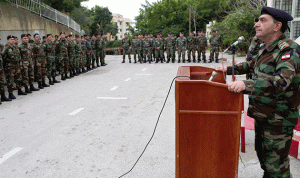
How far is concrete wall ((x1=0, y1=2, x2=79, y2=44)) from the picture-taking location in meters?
12.1

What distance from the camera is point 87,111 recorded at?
5859mm

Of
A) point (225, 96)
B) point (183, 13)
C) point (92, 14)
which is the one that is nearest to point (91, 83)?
point (225, 96)

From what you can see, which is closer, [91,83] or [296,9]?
[296,9]

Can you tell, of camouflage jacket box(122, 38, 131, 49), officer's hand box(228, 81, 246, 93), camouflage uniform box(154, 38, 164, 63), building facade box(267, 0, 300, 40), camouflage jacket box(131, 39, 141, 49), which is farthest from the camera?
camouflage jacket box(122, 38, 131, 49)

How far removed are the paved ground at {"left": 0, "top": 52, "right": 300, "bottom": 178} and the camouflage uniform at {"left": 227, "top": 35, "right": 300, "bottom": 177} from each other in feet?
2.78

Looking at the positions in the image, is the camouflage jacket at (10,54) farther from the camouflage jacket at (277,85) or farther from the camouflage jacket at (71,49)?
the camouflage jacket at (277,85)

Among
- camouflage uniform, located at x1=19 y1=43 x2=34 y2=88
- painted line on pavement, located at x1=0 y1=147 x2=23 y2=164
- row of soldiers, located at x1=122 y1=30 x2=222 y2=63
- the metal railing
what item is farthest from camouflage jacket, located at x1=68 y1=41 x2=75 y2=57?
painted line on pavement, located at x1=0 y1=147 x2=23 y2=164

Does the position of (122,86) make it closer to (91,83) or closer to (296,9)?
(91,83)

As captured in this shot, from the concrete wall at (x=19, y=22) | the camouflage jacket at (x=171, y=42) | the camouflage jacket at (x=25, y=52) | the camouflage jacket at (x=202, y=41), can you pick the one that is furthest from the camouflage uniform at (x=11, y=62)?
the camouflage jacket at (x=202, y=41)

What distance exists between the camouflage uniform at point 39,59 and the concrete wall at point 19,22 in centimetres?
401

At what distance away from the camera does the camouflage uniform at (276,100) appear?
75.5 inches

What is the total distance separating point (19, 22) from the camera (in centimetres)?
1344

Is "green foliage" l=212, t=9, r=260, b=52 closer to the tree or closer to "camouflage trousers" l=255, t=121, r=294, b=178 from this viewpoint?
"camouflage trousers" l=255, t=121, r=294, b=178

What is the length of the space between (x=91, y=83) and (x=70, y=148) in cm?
583
